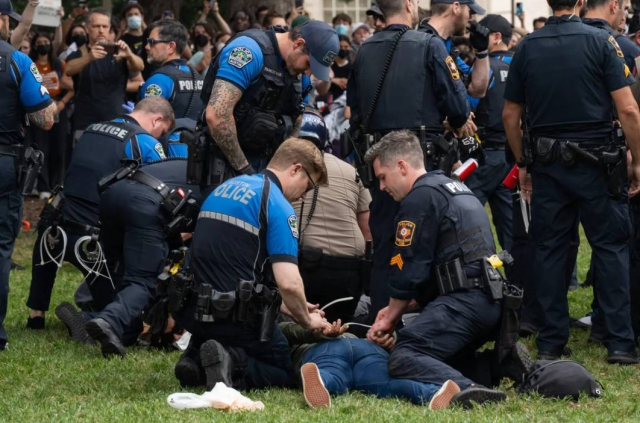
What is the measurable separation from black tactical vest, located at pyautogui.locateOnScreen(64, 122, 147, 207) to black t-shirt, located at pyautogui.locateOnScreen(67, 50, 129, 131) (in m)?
3.91

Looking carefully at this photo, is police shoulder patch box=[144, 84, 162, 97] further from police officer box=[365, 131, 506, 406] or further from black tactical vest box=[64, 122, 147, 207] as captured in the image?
police officer box=[365, 131, 506, 406]

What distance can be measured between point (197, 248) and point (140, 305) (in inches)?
61.6

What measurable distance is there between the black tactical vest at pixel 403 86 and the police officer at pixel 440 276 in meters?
1.11

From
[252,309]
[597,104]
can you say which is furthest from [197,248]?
[597,104]

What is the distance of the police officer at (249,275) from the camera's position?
6312mm

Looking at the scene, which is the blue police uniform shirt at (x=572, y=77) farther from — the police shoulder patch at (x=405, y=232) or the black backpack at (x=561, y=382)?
the black backpack at (x=561, y=382)

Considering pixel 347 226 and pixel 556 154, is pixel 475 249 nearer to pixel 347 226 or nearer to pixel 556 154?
pixel 556 154

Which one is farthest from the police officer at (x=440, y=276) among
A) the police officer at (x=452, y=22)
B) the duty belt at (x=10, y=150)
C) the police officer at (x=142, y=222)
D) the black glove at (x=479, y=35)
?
the duty belt at (x=10, y=150)

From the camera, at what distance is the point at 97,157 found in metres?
8.68

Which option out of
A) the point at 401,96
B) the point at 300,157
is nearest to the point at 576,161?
the point at 401,96

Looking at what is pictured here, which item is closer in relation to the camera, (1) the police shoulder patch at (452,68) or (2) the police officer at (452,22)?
(1) the police shoulder patch at (452,68)

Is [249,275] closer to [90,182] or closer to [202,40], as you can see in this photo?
[90,182]

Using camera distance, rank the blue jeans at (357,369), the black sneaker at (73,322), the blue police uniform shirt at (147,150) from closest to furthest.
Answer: the blue jeans at (357,369) → the black sneaker at (73,322) → the blue police uniform shirt at (147,150)

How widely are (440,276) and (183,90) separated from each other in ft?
14.5
